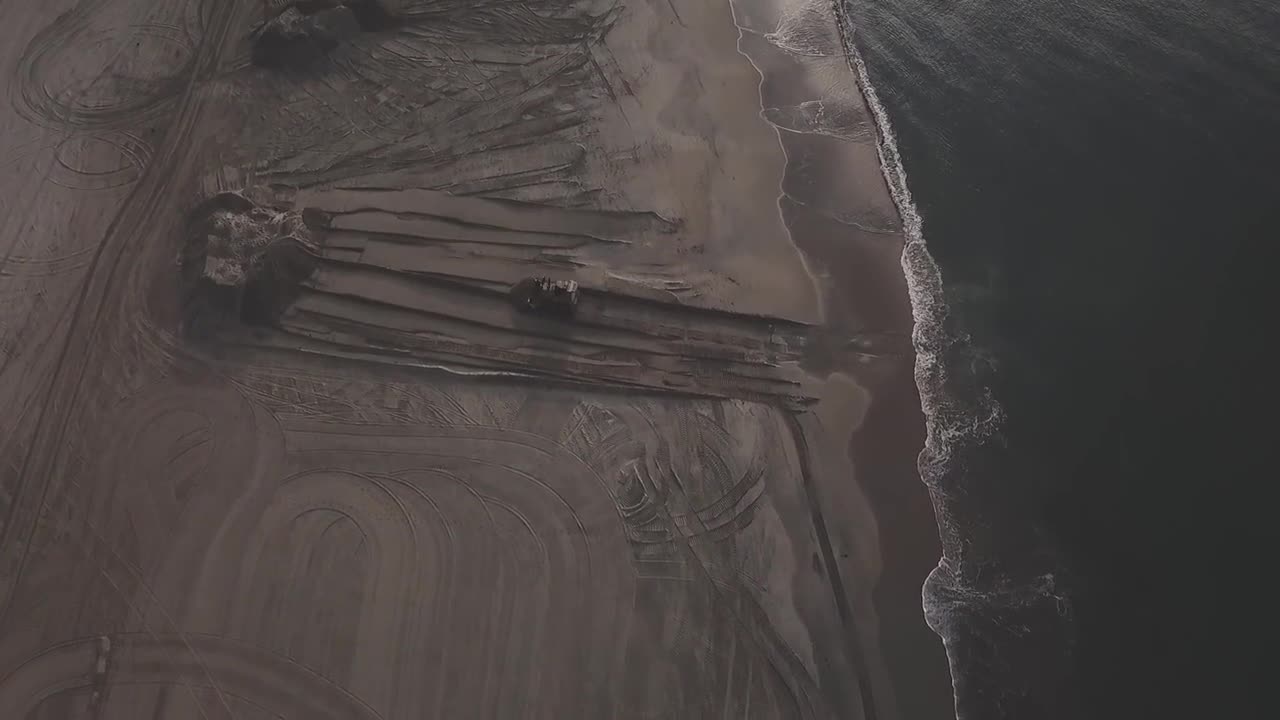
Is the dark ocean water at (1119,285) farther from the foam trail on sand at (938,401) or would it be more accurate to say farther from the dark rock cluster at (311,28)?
the dark rock cluster at (311,28)

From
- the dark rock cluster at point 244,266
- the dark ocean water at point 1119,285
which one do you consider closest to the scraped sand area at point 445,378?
the dark rock cluster at point 244,266

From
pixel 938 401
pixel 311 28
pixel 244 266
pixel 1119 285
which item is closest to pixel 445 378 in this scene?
pixel 244 266

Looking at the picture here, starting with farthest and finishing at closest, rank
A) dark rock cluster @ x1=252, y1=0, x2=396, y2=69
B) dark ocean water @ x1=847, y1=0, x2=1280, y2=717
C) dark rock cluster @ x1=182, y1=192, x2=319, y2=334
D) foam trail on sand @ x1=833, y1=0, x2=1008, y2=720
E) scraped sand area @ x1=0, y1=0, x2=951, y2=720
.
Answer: dark rock cluster @ x1=252, y1=0, x2=396, y2=69, dark rock cluster @ x1=182, y1=192, x2=319, y2=334, foam trail on sand @ x1=833, y1=0, x2=1008, y2=720, dark ocean water @ x1=847, y1=0, x2=1280, y2=717, scraped sand area @ x1=0, y1=0, x2=951, y2=720

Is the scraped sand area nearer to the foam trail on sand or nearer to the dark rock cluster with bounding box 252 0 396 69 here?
the dark rock cluster with bounding box 252 0 396 69

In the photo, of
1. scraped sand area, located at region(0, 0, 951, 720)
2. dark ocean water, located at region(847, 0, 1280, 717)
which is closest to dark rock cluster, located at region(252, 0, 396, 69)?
scraped sand area, located at region(0, 0, 951, 720)

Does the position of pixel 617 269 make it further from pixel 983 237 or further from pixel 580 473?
pixel 983 237

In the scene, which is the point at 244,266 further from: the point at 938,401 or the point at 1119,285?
the point at 1119,285
